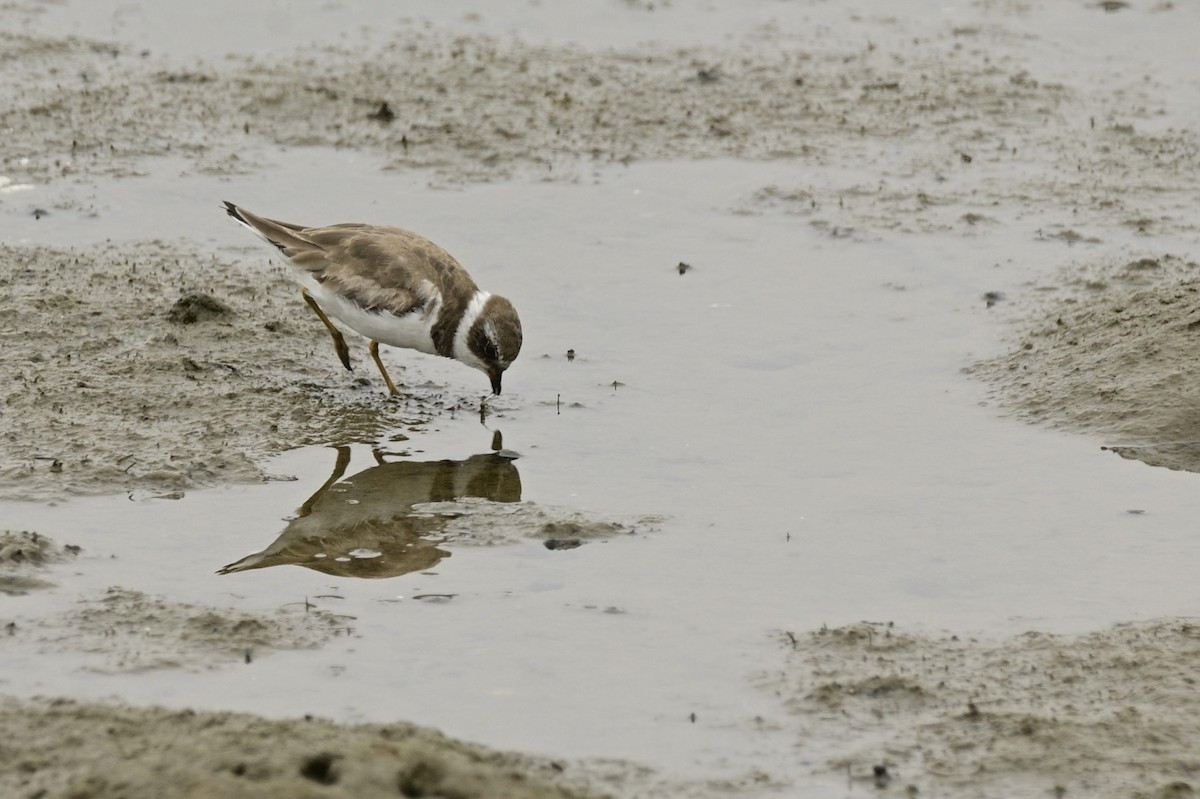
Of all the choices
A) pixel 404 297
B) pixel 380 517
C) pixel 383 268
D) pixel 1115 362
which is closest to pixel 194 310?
pixel 383 268

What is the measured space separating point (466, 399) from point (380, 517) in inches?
75.2

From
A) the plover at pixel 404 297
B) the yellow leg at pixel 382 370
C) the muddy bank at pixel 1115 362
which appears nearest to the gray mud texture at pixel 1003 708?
the muddy bank at pixel 1115 362

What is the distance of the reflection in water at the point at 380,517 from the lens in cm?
825

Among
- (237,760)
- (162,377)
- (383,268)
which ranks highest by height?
(383,268)

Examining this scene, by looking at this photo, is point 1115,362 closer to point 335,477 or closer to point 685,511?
point 685,511

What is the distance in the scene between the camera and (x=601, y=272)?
1225 centimetres

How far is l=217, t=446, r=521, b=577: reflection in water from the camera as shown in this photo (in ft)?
27.1

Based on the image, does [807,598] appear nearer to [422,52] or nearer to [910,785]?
[910,785]

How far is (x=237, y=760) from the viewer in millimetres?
5598

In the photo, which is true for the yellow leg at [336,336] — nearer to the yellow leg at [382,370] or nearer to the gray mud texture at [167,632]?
the yellow leg at [382,370]

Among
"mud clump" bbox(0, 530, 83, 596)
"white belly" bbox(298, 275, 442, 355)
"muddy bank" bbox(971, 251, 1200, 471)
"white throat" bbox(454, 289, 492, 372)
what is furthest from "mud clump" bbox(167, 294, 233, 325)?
"muddy bank" bbox(971, 251, 1200, 471)

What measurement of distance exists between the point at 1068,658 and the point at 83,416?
5854 mm

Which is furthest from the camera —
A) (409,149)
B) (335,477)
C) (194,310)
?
(409,149)

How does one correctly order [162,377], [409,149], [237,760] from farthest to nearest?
[409,149] → [162,377] → [237,760]
